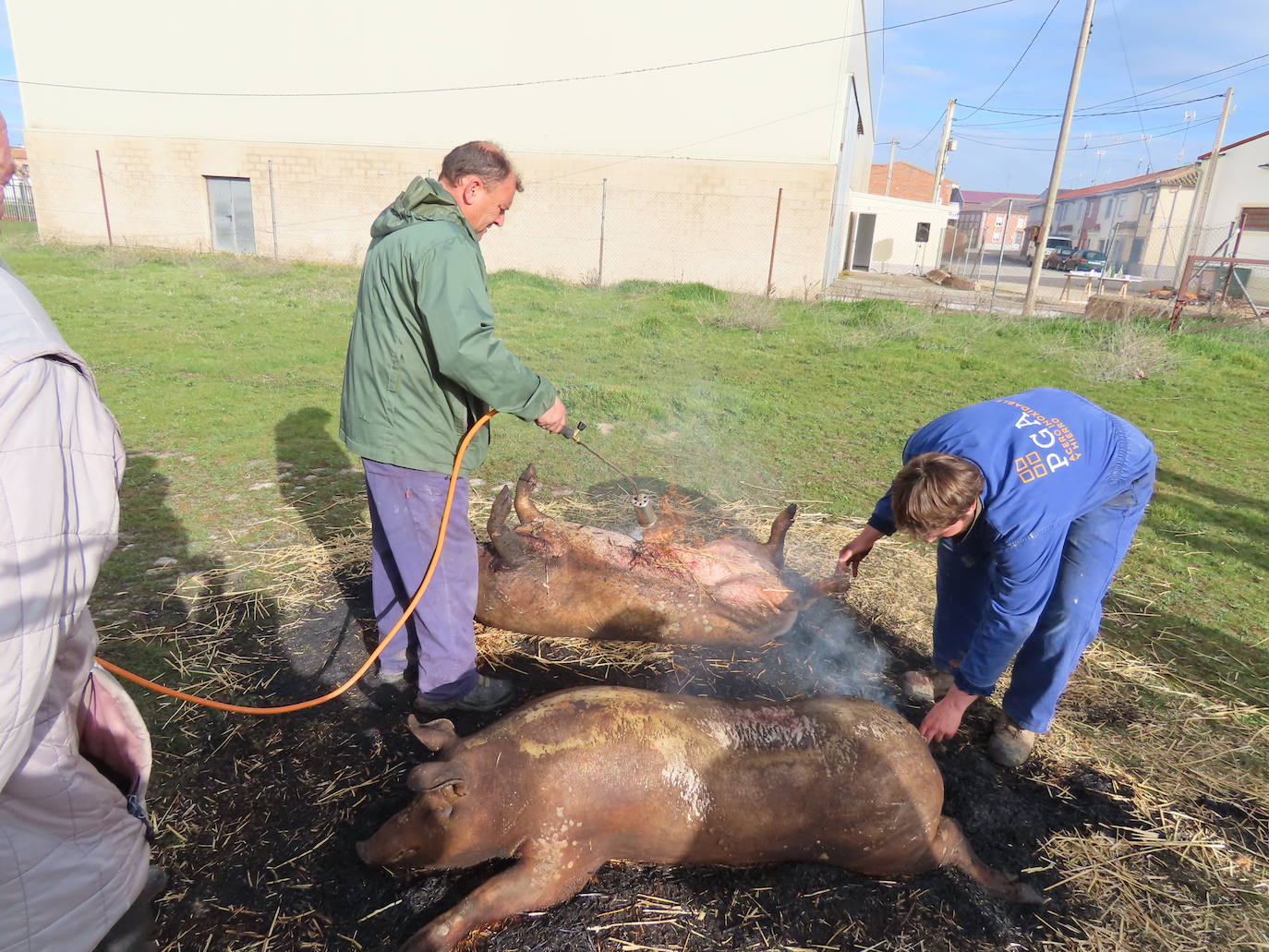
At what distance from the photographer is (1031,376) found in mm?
10555

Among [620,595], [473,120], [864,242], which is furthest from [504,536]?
[864,242]

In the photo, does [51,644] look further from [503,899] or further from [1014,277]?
[1014,277]

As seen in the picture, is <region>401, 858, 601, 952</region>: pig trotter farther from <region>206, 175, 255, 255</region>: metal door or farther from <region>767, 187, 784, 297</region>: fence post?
<region>206, 175, 255, 255</region>: metal door

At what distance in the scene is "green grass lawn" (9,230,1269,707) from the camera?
5.07m

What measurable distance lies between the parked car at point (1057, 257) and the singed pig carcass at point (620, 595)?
46.0 meters

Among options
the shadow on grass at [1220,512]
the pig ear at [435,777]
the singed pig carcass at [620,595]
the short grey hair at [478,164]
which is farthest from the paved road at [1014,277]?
the pig ear at [435,777]

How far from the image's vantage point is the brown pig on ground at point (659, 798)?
8.13ft

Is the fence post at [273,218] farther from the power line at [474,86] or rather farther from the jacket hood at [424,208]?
the jacket hood at [424,208]

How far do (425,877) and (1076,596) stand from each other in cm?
291

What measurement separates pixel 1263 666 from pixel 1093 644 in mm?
941

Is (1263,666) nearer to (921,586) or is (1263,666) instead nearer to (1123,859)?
(921,586)

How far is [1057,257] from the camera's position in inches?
1750

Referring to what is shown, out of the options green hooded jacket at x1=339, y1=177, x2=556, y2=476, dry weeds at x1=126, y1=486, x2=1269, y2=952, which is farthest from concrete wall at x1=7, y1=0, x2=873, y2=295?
green hooded jacket at x1=339, y1=177, x2=556, y2=476

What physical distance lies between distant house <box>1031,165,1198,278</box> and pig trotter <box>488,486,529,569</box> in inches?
1593
